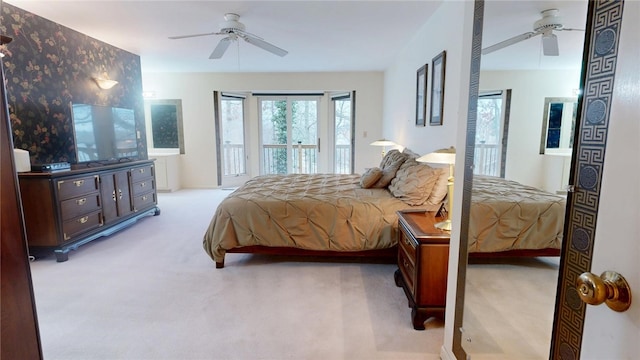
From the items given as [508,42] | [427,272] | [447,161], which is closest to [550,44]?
[508,42]

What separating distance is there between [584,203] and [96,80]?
5.01 meters

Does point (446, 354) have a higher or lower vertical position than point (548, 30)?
lower

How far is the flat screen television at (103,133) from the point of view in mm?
3570

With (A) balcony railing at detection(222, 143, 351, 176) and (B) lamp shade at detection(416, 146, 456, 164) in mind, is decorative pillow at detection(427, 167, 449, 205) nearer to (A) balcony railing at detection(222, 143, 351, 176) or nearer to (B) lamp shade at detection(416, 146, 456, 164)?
(B) lamp shade at detection(416, 146, 456, 164)

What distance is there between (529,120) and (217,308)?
2.11 meters

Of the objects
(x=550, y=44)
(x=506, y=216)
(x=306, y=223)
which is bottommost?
(x=306, y=223)

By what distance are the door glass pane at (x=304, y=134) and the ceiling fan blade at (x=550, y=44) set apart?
5.88 metres

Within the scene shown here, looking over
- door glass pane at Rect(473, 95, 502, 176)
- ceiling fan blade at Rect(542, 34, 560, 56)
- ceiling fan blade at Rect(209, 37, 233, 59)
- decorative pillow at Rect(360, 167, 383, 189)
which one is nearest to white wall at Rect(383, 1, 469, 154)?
door glass pane at Rect(473, 95, 502, 176)

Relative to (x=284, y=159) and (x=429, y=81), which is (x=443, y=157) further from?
(x=284, y=159)

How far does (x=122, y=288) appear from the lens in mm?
2484

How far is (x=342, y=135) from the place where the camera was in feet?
22.2

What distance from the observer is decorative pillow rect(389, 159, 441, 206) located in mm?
2707

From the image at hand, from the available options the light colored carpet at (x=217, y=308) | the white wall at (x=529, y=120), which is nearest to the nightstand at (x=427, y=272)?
→ the light colored carpet at (x=217, y=308)

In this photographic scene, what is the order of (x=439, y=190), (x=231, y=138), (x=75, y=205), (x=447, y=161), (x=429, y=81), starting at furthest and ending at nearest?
(x=231, y=138) < (x=429, y=81) < (x=75, y=205) < (x=439, y=190) < (x=447, y=161)
